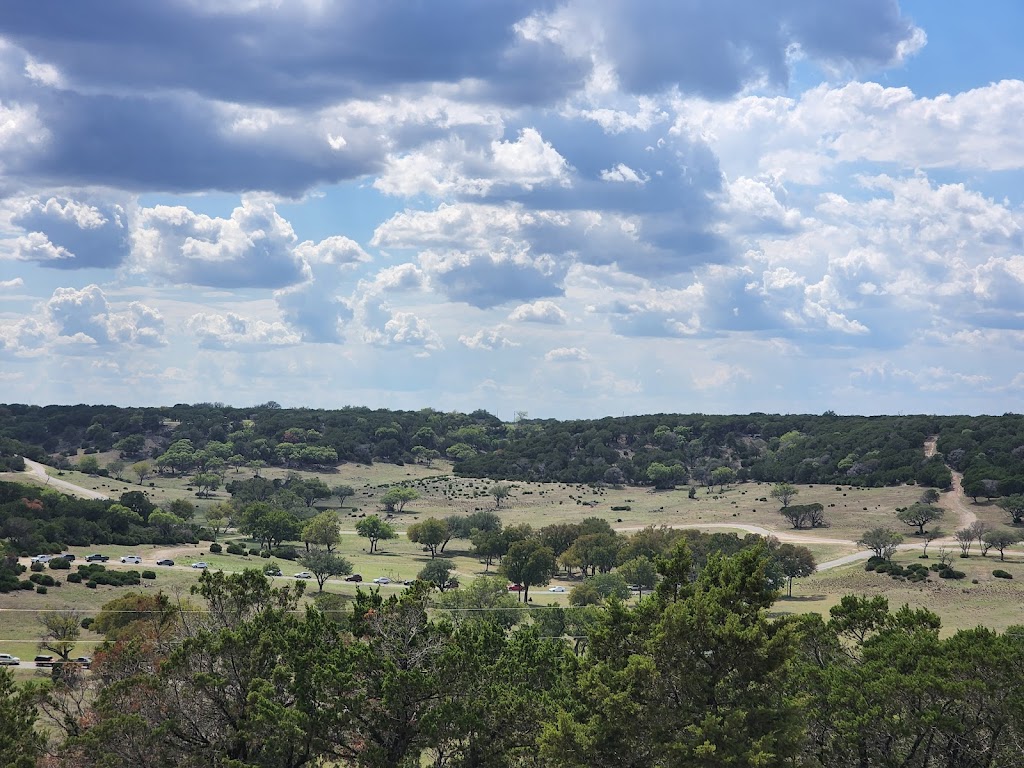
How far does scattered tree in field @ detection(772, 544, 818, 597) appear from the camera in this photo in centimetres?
10075

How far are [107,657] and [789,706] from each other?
2536cm

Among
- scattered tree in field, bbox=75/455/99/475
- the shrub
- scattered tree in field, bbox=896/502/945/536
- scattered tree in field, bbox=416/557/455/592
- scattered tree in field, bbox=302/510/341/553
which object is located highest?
scattered tree in field, bbox=896/502/945/536

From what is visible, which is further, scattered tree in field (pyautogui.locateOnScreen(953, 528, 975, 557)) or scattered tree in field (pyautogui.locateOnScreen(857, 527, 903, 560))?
scattered tree in field (pyautogui.locateOnScreen(857, 527, 903, 560))

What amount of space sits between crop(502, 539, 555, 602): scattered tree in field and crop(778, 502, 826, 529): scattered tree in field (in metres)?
48.3

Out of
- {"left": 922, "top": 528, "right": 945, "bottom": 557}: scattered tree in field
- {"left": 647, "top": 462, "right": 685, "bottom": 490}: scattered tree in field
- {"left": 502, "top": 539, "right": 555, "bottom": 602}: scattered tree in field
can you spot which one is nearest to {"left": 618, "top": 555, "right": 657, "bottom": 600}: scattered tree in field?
{"left": 502, "top": 539, "right": 555, "bottom": 602}: scattered tree in field

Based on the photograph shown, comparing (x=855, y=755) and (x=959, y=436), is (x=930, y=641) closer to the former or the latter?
(x=855, y=755)

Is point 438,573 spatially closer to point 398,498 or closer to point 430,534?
point 430,534

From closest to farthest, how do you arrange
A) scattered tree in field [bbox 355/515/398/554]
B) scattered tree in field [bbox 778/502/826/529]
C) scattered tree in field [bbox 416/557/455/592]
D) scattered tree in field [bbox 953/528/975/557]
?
scattered tree in field [bbox 416/557/455/592] → scattered tree in field [bbox 953/528/975/557] → scattered tree in field [bbox 355/515/398/554] → scattered tree in field [bbox 778/502/826/529]

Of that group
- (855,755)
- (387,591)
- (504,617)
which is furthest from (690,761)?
(387,591)

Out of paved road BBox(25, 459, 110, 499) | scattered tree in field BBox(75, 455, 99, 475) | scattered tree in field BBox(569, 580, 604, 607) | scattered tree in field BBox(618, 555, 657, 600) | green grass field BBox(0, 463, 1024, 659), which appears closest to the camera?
green grass field BBox(0, 463, 1024, 659)

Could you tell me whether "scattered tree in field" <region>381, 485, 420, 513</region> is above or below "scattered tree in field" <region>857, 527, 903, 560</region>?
below

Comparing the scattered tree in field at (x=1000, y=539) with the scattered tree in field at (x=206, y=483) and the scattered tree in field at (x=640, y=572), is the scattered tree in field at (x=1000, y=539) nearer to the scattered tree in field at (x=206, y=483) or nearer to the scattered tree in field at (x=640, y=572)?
the scattered tree in field at (x=640, y=572)

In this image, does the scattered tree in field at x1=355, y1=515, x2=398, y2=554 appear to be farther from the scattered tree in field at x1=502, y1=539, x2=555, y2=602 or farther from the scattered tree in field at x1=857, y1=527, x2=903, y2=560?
the scattered tree in field at x1=857, y1=527, x2=903, y2=560

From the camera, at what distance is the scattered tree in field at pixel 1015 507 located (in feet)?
399
